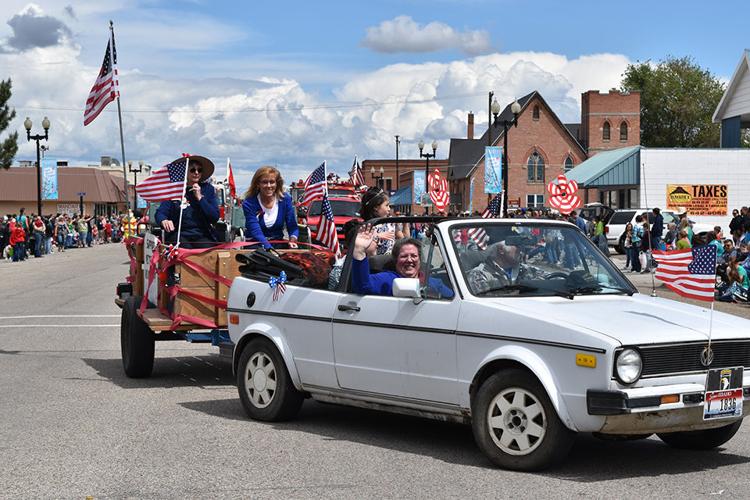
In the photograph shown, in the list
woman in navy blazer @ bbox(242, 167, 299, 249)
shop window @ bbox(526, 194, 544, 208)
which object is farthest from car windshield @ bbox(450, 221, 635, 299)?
shop window @ bbox(526, 194, 544, 208)

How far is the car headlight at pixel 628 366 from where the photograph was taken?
21.7ft

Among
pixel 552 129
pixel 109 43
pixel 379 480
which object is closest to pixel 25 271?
pixel 109 43

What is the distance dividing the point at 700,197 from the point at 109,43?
3194 cm

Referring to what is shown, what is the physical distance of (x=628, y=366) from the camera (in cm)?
664

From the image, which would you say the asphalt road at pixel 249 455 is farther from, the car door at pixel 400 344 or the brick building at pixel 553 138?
the brick building at pixel 553 138

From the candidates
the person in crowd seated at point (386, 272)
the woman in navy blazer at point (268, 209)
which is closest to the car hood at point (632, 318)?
the person in crowd seated at point (386, 272)

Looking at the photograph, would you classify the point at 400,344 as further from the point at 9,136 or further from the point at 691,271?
the point at 9,136

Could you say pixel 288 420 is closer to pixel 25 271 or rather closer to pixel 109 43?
pixel 109 43

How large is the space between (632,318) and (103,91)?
1463 centimetres

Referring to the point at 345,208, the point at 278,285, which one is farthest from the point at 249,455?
the point at 345,208

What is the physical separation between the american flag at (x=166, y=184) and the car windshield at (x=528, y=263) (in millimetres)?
5049

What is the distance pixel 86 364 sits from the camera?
1298 centimetres

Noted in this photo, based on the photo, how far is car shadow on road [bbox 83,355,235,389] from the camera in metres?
11.5

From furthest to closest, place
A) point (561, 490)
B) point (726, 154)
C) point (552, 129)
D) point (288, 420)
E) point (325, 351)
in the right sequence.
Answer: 1. point (552, 129)
2. point (726, 154)
3. point (288, 420)
4. point (325, 351)
5. point (561, 490)
